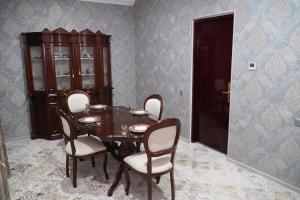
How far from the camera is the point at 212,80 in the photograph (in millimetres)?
3820

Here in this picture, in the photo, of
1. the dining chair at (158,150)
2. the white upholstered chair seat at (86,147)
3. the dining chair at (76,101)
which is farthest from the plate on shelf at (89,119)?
the dining chair at (76,101)

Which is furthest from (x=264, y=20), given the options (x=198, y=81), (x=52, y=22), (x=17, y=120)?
(x=17, y=120)

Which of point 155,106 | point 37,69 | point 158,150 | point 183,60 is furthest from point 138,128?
point 37,69

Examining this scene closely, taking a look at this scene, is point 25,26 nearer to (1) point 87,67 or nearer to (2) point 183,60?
(1) point 87,67

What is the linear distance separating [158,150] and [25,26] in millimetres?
3487

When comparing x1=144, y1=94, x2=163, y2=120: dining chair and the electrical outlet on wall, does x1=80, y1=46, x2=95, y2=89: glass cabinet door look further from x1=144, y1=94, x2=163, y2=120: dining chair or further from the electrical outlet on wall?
the electrical outlet on wall

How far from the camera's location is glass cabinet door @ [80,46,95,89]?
15.4 ft

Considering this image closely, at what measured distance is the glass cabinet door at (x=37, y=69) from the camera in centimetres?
429

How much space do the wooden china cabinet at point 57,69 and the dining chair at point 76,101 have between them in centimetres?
66

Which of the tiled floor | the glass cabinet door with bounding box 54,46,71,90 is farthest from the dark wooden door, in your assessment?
the glass cabinet door with bounding box 54,46,71,90

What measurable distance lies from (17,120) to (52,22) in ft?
6.34

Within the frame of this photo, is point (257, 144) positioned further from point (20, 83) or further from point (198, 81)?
point (20, 83)

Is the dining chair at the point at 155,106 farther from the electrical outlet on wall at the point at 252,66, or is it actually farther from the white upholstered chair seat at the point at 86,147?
the electrical outlet on wall at the point at 252,66

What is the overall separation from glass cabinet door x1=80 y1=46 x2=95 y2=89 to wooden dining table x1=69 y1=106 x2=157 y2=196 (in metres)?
1.37
